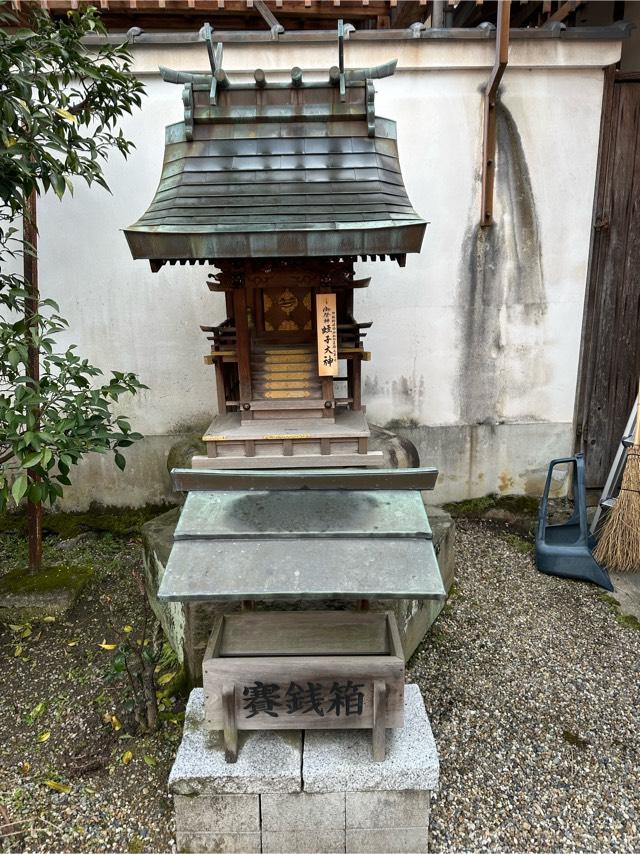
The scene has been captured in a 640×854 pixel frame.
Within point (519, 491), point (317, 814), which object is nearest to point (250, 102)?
point (317, 814)

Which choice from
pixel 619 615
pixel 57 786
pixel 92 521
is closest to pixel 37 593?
pixel 92 521

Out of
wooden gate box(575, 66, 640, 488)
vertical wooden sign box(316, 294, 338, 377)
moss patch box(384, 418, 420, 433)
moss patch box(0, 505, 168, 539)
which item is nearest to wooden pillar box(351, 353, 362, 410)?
vertical wooden sign box(316, 294, 338, 377)

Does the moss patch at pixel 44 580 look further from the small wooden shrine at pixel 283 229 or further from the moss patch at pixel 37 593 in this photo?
the small wooden shrine at pixel 283 229

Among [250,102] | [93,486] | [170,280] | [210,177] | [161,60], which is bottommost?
[93,486]

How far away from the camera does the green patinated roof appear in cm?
316

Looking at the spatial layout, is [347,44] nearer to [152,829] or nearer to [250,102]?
[250,102]

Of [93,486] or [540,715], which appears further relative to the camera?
[93,486]

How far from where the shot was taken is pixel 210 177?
11.2ft

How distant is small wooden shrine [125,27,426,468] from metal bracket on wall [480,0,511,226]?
2.36m

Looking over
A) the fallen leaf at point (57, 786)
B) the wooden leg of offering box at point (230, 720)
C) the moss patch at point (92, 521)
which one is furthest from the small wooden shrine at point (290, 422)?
the moss patch at point (92, 521)

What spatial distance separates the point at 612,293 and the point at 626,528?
270 centimetres

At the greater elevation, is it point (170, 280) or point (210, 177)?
point (210, 177)

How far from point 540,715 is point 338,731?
166cm

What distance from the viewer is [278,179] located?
134 inches
